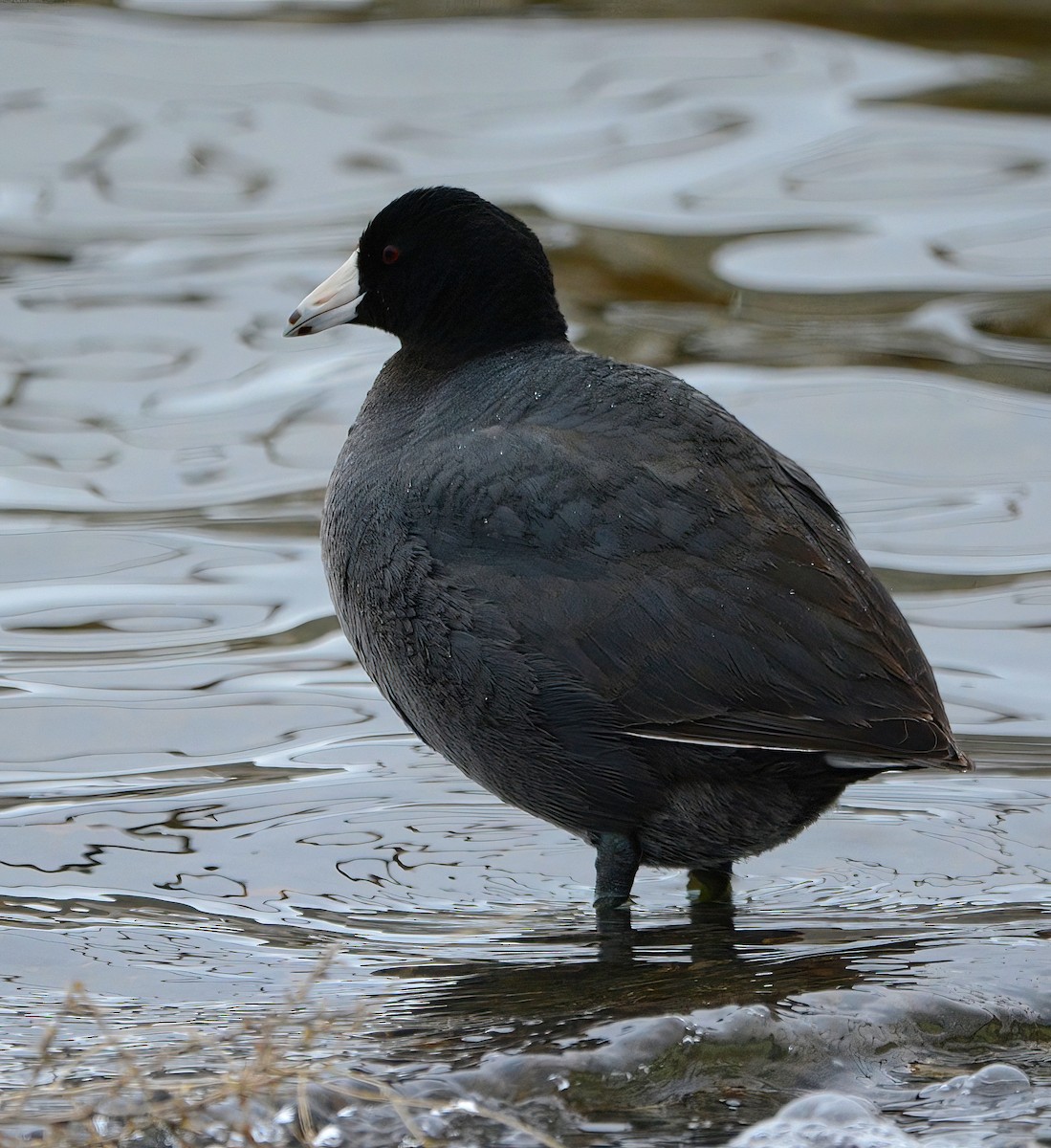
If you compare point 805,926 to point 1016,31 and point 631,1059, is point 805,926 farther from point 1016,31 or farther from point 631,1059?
point 1016,31

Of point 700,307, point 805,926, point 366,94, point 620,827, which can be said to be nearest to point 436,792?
point 620,827

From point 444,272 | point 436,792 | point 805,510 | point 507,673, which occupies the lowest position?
point 436,792

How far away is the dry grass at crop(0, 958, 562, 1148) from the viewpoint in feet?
9.02

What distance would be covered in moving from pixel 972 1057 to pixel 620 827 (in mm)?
1049

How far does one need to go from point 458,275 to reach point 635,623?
1123 mm

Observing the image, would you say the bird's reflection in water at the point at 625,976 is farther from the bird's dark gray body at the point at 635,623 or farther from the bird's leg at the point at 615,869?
the bird's dark gray body at the point at 635,623

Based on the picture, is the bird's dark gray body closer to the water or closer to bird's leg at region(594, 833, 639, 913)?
bird's leg at region(594, 833, 639, 913)

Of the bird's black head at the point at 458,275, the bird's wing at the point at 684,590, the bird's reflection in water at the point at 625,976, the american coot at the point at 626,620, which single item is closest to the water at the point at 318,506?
the bird's reflection in water at the point at 625,976

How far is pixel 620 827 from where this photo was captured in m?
4.07

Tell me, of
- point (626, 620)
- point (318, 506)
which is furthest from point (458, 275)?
point (318, 506)

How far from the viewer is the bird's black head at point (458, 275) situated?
15.0ft

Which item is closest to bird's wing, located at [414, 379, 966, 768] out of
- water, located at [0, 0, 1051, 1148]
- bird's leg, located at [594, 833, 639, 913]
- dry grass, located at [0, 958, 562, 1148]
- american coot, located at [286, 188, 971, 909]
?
american coot, located at [286, 188, 971, 909]

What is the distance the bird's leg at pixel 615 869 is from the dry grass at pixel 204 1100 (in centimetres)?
111

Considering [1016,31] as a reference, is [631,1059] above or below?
below
